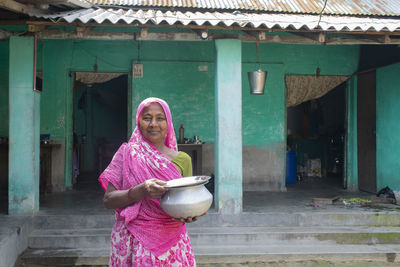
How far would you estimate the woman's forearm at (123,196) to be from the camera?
2045 millimetres

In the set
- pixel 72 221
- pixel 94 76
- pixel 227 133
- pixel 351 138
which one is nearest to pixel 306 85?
pixel 351 138

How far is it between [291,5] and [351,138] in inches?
124

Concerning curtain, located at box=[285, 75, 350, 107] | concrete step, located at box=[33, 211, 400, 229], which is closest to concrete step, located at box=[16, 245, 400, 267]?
concrete step, located at box=[33, 211, 400, 229]

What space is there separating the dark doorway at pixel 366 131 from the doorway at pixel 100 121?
6.74 metres

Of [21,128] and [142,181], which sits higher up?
[21,128]

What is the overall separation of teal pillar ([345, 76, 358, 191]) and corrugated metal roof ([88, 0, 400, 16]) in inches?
57.1

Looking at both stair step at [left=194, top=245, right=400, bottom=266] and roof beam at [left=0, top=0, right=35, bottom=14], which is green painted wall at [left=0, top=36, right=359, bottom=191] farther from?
stair step at [left=194, top=245, right=400, bottom=266]

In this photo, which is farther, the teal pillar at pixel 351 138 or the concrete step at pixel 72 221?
the teal pillar at pixel 351 138

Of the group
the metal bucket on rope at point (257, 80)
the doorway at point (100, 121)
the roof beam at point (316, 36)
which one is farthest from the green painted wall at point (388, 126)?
the doorway at point (100, 121)

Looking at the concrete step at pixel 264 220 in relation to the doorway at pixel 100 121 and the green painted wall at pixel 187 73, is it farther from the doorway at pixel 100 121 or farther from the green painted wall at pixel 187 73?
the doorway at pixel 100 121

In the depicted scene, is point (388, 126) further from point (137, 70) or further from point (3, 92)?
point (3, 92)

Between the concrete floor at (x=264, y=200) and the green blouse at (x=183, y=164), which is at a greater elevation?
the green blouse at (x=183, y=164)

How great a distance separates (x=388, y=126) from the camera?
24.4ft

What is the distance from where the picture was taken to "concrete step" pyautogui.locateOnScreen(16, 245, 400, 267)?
188 inches
